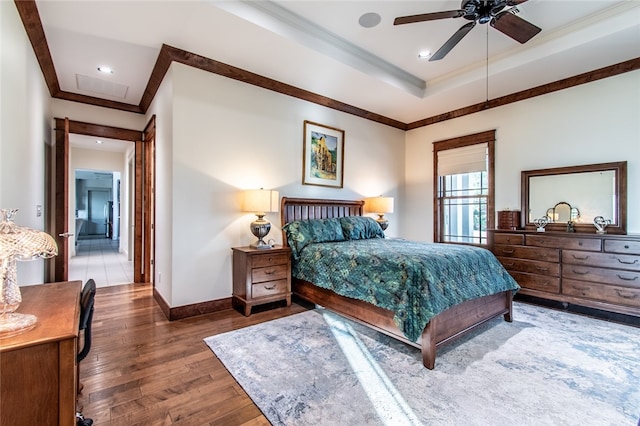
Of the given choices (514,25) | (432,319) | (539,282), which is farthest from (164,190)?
(539,282)

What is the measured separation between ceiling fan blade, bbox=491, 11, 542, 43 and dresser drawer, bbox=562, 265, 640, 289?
2648 mm

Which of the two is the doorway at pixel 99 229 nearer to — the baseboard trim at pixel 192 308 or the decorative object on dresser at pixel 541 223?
the baseboard trim at pixel 192 308

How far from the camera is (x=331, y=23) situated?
315 cm

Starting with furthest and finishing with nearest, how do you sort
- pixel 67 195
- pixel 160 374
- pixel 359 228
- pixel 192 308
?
pixel 359 228 < pixel 67 195 < pixel 192 308 < pixel 160 374

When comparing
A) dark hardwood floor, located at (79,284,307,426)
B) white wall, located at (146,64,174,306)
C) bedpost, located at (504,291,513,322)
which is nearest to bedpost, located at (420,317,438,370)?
dark hardwood floor, located at (79,284,307,426)

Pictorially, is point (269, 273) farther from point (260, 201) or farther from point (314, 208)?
point (314, 208)

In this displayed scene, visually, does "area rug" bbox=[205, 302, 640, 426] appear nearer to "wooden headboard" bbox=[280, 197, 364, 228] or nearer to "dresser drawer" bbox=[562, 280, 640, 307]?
"dresser drawer" bbox=[562, 280, 640, 307]

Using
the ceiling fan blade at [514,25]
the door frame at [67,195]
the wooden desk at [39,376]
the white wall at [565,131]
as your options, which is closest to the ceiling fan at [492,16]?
the ceiling fan blade at [514,25]

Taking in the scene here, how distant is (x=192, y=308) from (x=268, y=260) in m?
1.00

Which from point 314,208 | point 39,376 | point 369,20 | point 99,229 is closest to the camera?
point 39,376

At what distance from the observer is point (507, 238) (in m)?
4.07

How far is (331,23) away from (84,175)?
1314 centimetres

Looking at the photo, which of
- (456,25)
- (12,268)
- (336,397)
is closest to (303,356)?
(336,397)

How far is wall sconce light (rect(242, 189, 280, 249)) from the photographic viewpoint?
11.4 feet
